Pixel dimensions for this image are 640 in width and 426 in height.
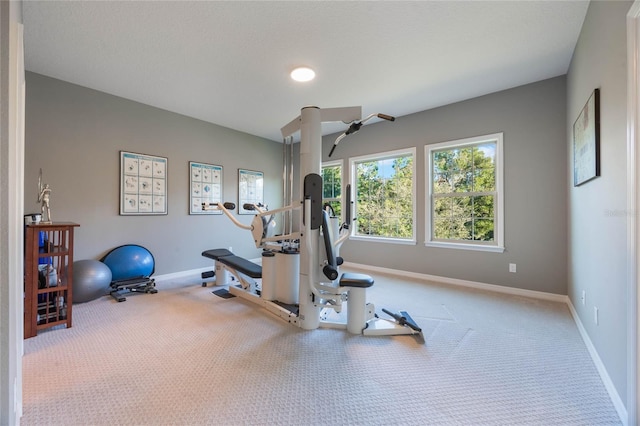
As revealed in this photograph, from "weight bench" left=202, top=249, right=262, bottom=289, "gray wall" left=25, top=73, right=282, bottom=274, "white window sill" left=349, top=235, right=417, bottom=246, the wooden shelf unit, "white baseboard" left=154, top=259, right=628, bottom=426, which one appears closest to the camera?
"white baseboard" left=154, top=259, right=628, bottom=426

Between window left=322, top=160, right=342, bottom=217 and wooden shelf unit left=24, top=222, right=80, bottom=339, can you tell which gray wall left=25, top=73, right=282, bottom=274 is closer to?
wooden shelf unit left=24, top=222, right=80, bottom=339

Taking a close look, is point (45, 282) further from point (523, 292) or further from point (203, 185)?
point (523, 292)

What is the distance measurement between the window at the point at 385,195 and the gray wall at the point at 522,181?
25cm

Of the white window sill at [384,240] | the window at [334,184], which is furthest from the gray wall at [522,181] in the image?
the window at [334,184]

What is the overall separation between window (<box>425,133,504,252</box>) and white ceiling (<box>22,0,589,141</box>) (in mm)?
720

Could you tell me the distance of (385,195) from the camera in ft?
15.0

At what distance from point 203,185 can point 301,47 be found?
9.39ft

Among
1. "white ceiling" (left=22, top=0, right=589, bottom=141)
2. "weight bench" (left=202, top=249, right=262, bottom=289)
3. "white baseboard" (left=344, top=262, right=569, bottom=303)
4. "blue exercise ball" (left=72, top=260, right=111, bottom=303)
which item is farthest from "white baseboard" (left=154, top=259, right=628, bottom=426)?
"white ceiling" (left=22, top=0, right=589, bottom=141)

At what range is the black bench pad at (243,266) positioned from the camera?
120 inches

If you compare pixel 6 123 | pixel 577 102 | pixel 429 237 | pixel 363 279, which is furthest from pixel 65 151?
pixel 577 102

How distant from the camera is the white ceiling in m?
2.01

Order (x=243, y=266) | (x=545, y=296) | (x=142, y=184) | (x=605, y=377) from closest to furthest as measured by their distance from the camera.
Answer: (x=605, y=377) < (x=545, y=296) < (x=243, y=266) < (x=142, y=184)

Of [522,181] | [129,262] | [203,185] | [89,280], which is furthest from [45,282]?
[522,181]

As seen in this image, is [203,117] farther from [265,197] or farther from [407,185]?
[407,185]
